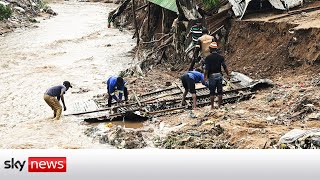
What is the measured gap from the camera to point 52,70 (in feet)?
54.3

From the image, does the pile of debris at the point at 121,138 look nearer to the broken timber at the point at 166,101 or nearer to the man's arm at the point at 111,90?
the broken timber at the point at 166,101

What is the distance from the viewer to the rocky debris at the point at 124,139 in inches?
301

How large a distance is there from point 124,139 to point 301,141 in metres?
3.14

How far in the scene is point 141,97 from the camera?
10.8 metres

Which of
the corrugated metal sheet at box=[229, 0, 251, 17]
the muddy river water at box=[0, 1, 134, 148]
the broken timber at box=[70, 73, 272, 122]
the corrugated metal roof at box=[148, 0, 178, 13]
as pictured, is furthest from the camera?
the corrugated metal roof at box=[148, 0, 178, 13]

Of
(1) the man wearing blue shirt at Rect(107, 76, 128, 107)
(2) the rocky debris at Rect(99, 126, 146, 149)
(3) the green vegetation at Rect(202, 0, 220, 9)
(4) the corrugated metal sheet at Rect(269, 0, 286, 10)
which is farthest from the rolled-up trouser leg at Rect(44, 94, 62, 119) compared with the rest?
(4) the corrugated metal sheet at Rect(269, 0, 286, 10)

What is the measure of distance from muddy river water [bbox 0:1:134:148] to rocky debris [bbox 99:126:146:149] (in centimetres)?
20

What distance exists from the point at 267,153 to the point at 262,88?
6726mm

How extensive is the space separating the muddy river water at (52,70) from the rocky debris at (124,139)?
7.9 inches

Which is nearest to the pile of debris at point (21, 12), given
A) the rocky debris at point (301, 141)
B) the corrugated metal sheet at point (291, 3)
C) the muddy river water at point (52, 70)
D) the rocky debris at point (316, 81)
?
the muddy river water at point (52, 70)

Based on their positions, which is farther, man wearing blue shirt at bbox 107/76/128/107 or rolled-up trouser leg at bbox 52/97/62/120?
rolled-up trouser leg at bbox 52/97/62/120

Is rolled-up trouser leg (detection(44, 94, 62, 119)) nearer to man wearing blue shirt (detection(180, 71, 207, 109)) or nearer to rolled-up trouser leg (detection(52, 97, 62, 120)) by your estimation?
rolled-up trouser leg (detection(52, 97, 62, 120))

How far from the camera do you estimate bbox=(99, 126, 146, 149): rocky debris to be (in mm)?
7641

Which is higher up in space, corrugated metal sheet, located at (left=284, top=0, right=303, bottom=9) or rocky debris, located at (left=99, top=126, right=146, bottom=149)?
corrugated metal sheet, located at (left=284, top=0, right=303, bottom=9)
